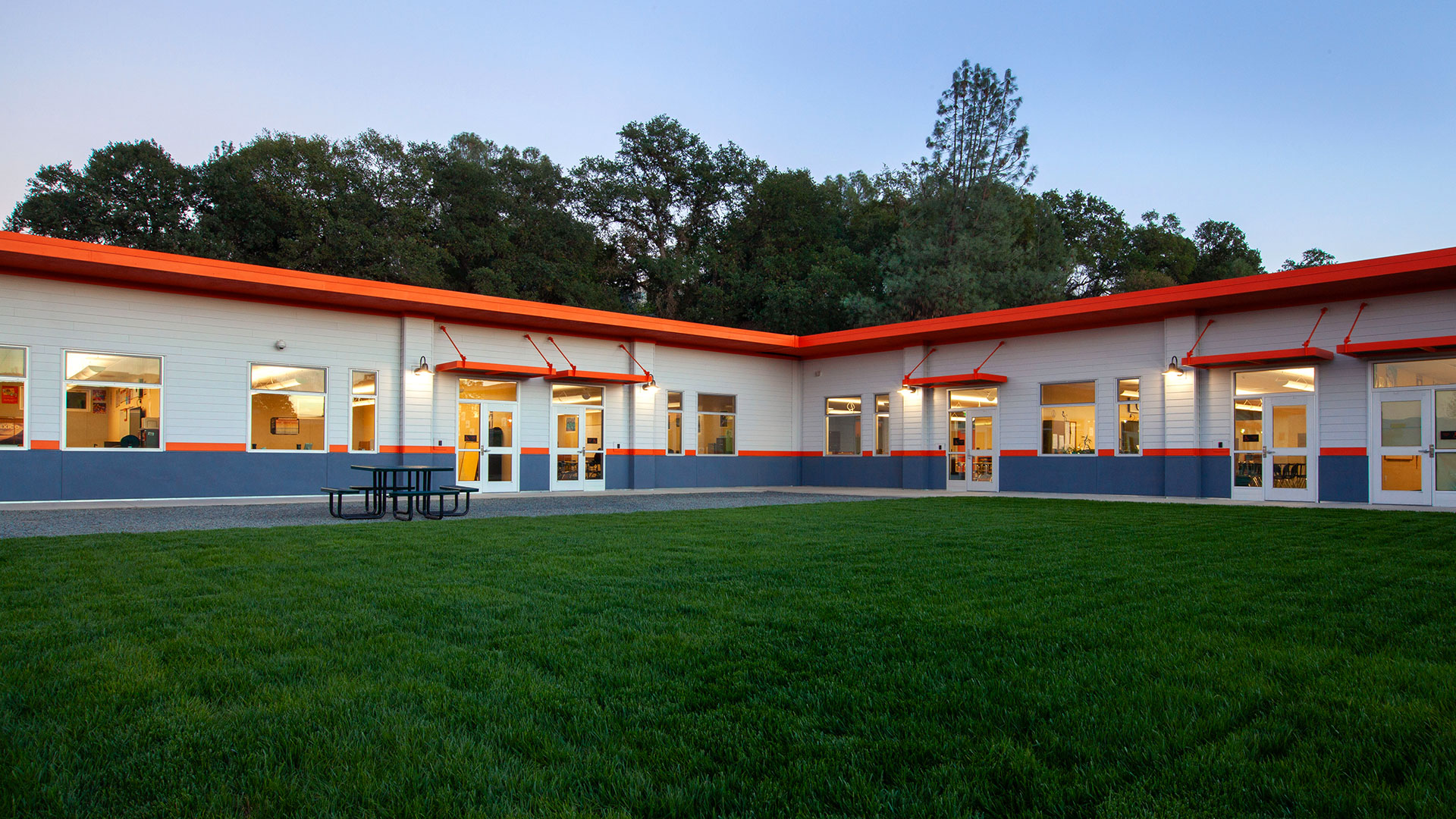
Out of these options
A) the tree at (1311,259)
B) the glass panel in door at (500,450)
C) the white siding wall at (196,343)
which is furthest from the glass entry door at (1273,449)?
the tree at (1311,259)

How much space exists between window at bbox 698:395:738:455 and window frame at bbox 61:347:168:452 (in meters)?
10.3

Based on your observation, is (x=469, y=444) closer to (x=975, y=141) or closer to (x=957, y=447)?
(x=957, y=447)

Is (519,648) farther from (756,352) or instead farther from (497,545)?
(756,352)

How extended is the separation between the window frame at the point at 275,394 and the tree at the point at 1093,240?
29373 mm

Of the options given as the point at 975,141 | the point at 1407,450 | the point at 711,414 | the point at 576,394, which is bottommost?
the point at 1407,450

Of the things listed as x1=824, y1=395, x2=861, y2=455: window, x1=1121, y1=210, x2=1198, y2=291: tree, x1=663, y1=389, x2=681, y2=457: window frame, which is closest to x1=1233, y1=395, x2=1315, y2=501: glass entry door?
x1=824, y1=395, x2=861, y2=455: window

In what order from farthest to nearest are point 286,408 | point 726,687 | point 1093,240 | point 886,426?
point 1093,240
point 886,426
point 286,408
point 726,687

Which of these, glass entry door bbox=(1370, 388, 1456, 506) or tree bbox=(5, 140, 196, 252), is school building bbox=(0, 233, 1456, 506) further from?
tree bbox=(5, 140, 196, 252)

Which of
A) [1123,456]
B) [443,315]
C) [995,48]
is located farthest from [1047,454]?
[995,48]

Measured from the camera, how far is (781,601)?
4660mm

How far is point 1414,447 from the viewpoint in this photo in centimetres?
1272

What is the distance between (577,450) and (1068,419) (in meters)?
10.1

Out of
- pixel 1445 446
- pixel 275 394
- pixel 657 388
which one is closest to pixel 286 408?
pixel 275 394

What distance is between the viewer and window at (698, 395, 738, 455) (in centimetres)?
1923
